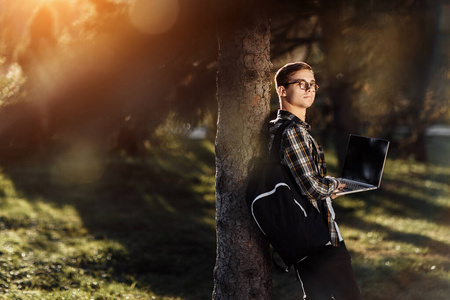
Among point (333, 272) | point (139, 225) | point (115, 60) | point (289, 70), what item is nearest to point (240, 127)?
point (289, 70)

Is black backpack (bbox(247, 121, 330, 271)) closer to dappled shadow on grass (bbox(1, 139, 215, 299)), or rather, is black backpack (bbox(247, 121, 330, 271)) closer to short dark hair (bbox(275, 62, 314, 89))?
short dark hair (bbox(275, 62, 314, 89))

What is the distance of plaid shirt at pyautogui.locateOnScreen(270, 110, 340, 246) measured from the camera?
2904 millimetres

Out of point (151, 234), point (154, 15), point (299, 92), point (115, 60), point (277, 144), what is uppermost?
point (154, 15)

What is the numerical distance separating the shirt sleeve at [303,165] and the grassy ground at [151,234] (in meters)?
2.65

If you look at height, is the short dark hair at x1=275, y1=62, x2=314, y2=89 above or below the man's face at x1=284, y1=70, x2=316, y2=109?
above

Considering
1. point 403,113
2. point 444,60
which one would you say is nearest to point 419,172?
point 403,113

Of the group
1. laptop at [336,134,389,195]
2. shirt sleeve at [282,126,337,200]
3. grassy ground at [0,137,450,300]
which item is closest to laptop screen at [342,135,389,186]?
laptop at [336,134,389,195]

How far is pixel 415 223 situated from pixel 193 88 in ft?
16.9

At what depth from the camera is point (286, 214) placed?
2.87 metres

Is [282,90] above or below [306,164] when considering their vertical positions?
above

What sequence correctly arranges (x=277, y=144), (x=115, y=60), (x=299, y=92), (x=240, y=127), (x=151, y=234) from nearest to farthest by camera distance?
(x=277, y=144), (x=299, y=92), (x=240, y=127), (x=115, y=60), (x=151, y=234)

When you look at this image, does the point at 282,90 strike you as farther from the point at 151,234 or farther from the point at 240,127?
the point at 151,234

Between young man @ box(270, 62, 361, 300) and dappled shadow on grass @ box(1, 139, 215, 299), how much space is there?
2.72m

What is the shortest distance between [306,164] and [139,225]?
630 centimetres
